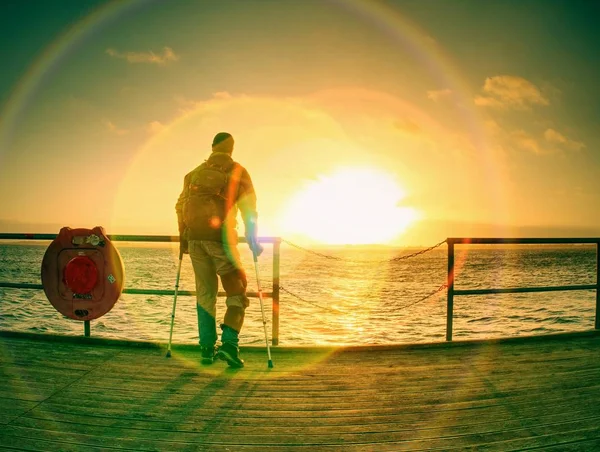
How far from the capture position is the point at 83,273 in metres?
4.95

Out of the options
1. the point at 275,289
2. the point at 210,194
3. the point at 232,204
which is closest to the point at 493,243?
the point at 275,289

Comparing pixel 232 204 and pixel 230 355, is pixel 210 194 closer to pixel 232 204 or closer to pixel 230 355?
pixel 232 204

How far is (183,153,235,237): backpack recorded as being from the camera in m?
4.43

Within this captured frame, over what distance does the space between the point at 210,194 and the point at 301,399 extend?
203 centimetres

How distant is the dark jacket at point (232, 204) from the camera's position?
14.7 feet

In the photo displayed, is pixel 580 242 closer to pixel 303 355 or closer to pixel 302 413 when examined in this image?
pixel 303 355

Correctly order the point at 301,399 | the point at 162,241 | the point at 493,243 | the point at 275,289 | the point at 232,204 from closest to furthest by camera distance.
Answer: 1. the point at 301,399
2. the point at 232,204
3. the point at 275,289
4. the point at 162,241
5. the point at 493,243

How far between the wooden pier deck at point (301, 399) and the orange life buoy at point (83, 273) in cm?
46


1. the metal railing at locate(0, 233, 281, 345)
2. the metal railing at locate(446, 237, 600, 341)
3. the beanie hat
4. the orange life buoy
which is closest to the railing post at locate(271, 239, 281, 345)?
the metal railing at locate(0, 233, 281, 345)

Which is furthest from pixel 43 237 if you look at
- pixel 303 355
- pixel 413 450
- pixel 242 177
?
pixel 413 450

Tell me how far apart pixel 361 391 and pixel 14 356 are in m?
3.38

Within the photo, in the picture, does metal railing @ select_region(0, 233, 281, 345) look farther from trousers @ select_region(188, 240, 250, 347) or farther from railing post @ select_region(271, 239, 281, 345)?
trousers @ select_region(188, 240, 250, 347)

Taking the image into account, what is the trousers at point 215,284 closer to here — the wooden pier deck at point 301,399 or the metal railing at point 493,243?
the wooden pier deck at point 301,399

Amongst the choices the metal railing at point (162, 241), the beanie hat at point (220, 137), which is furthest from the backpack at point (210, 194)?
the metal railing at point (162, 241)
